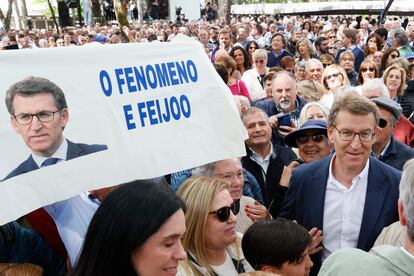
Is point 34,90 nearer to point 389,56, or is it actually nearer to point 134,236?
point 134,236

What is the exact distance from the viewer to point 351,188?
8.89 ft

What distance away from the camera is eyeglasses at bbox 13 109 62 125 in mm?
2348

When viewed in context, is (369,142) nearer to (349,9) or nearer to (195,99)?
(195,99)

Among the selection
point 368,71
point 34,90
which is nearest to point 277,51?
point 368,71

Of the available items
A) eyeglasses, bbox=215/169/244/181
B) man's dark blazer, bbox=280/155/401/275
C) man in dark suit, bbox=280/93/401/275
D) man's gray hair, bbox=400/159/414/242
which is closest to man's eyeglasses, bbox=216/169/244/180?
eyeglasses, bbox=215/169/244/181

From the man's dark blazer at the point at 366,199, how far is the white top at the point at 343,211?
3cm

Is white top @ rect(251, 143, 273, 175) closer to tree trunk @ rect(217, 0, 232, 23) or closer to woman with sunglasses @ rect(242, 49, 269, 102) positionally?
woman with sunglasses @ rect(242, 49, 269, 102)

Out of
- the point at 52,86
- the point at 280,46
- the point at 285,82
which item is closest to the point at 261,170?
the point at 285,82

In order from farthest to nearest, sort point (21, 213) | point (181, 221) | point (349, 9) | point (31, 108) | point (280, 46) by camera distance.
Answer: point (349, 9)
point (280, 46)
point (31, 108)
point (21, 213)
point (181, 221)

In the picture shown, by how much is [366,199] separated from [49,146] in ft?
5.36

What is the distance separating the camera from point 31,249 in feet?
8.19

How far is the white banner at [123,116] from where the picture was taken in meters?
2.34

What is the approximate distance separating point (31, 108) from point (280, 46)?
24.8 ft

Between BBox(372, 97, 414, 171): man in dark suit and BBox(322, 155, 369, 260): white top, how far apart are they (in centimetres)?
74
